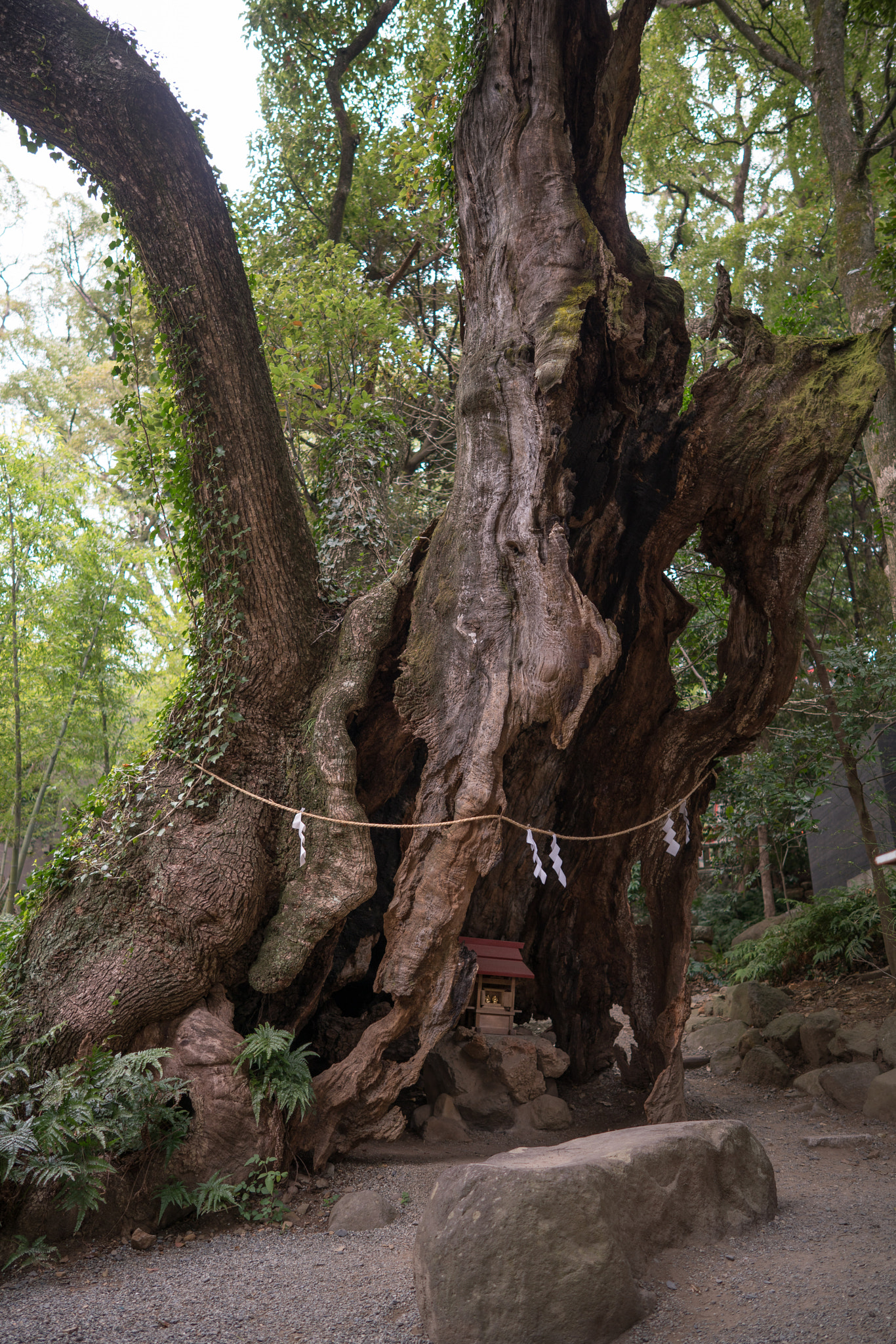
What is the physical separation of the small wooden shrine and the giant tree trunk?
63 centimetres

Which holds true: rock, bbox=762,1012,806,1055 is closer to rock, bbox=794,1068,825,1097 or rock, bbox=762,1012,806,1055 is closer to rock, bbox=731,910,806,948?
rock, bbox=794,1068,825,1097

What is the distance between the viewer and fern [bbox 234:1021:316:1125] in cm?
373

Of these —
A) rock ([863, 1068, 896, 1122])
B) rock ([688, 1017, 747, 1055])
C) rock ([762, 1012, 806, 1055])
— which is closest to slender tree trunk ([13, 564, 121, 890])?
rock ([688, 1017, 747, 1055])

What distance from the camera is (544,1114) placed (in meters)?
5.23

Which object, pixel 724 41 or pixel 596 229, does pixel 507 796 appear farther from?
pixel 724 41

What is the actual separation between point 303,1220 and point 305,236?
942 centimetres

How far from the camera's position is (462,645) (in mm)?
4281

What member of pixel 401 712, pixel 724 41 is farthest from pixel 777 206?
pixel 401 712

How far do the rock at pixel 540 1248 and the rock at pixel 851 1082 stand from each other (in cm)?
319

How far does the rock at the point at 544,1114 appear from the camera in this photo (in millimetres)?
5172

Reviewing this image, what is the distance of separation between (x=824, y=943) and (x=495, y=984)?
4.10 metres

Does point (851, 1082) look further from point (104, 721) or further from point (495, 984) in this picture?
point (104, 721)

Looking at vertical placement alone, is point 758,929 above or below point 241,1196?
above

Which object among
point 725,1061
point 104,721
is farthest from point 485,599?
point 104,721
